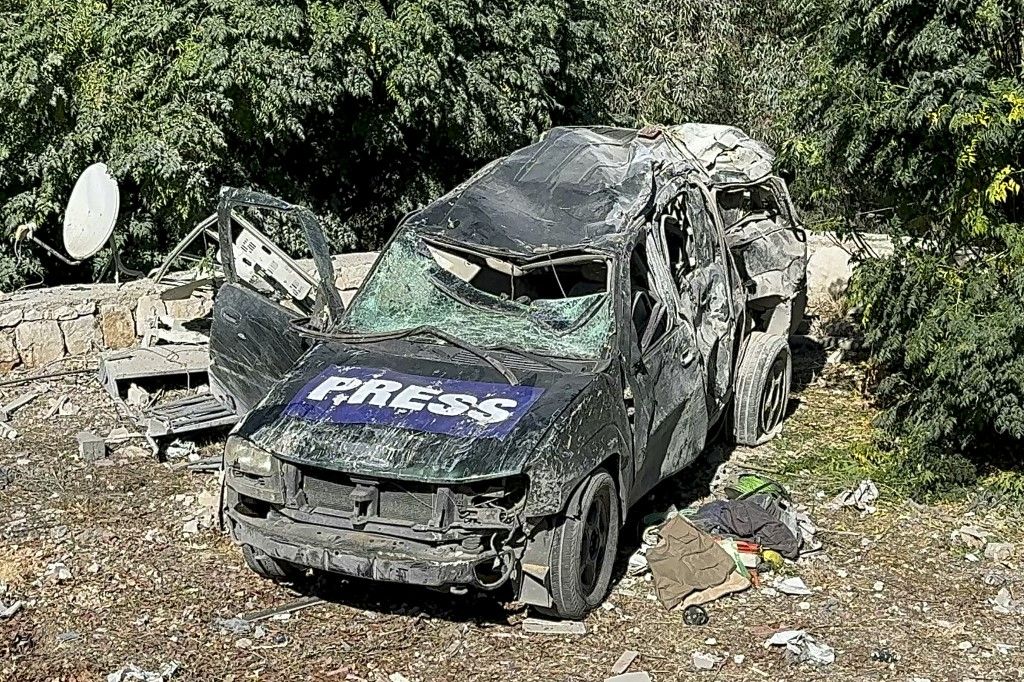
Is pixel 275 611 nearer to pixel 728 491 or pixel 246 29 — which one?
pixel 728 491

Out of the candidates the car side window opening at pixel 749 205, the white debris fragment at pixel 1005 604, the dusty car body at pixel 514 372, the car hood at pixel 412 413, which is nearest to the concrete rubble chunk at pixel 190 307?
the dusty car body at pixel 514 372

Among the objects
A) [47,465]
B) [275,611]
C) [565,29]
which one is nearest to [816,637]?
[275,611]

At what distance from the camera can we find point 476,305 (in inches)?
282

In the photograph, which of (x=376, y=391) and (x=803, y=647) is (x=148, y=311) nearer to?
(x=376, y=391)

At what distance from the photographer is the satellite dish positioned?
10008mm

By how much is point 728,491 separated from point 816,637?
5.93 ft

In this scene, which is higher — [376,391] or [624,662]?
[376,391]

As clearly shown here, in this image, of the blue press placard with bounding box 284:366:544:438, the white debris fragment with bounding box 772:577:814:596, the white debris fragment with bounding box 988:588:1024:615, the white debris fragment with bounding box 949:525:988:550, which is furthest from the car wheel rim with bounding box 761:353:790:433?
the blue press placard with bounding box 284:366:544:438

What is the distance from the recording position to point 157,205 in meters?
12.0

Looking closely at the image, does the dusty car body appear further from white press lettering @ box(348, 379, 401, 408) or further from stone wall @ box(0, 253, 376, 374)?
stone wall @ box(0, 253, 376, 374)

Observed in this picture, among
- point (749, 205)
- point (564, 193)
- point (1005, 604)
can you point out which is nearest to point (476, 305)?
point (564, 193)

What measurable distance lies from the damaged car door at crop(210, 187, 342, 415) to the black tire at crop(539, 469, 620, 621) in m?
2.21

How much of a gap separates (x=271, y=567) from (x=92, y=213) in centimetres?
467

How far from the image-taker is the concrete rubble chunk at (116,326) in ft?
35.4
